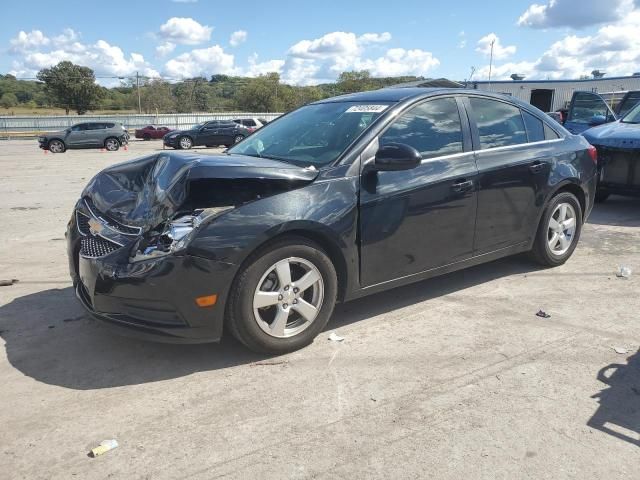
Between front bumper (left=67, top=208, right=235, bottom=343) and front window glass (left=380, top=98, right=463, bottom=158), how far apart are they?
5.20 feet

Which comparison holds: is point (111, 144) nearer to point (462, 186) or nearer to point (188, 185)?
point (462, 186)

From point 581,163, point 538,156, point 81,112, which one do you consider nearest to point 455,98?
point 538,156

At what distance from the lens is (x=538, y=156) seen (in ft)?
15.8

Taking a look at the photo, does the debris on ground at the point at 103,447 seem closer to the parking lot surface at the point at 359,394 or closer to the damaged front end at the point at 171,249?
the parking lot surface at the point at 359,394

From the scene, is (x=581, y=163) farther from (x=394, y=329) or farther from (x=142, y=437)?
(x=142, y=437)

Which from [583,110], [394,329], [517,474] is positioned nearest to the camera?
[517,474]

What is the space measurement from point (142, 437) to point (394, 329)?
6.26 feet

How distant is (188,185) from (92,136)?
86.9 feet

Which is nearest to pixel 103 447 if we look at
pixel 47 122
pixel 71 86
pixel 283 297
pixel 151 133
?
pixel 283 297

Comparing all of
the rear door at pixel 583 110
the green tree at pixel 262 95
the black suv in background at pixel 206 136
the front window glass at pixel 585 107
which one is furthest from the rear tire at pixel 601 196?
the green tree at pixel 262 95

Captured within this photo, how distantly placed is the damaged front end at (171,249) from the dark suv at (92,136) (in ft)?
83.4

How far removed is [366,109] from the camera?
412cm

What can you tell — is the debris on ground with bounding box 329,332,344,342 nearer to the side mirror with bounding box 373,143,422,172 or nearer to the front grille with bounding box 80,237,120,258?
the side mirror with bounding box 373,143,422,172

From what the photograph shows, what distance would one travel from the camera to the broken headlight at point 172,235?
120 inches
